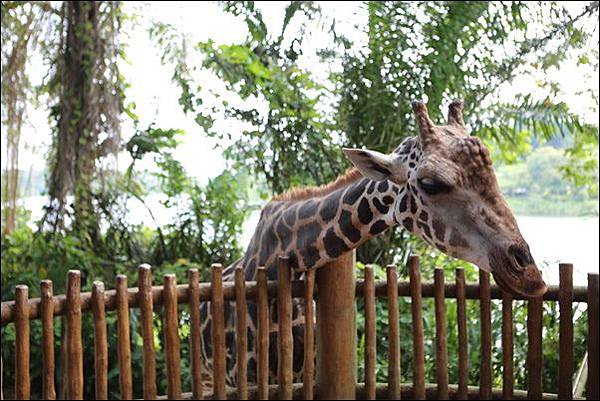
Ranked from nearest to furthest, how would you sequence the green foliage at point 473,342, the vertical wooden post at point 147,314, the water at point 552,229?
the vertical wooden post at point 147,314, the green foliage at point 473,342, the water at point 552,229

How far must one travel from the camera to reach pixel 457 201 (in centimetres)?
Answer: 206

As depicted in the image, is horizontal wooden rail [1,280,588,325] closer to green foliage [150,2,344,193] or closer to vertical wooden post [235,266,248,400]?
vertical wooden post [235,266,248,400]

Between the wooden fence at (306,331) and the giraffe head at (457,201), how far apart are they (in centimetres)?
47

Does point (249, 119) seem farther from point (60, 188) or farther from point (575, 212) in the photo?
point (575, 212)

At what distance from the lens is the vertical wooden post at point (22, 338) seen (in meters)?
2.24

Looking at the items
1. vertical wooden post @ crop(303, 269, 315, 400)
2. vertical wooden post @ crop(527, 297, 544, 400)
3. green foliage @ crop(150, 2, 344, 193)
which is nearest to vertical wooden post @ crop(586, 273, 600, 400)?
vertical wooden post @ crop(527, 297, 544, 400)

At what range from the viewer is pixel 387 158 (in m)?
2.18


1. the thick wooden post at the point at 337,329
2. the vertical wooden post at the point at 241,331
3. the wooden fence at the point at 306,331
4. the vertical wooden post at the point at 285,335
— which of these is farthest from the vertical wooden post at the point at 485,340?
the vertical wooden post at the point at 241,331

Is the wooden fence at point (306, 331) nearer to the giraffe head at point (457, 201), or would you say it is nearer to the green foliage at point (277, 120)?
the giraffe head at point (457, 201)

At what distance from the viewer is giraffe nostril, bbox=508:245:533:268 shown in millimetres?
1965

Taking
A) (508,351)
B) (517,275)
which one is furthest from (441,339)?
(517,275)

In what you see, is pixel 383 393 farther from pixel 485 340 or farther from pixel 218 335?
pixel 218 335

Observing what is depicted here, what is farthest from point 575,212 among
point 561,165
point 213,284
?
point 213,284

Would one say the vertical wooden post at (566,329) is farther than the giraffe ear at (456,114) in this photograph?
Yes
